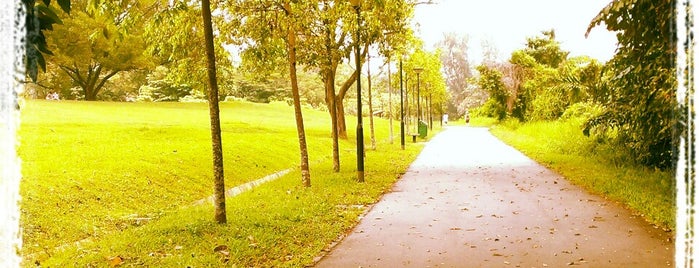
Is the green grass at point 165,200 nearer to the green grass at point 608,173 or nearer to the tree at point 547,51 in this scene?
the green grass at point 608,173

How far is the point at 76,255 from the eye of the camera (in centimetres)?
697

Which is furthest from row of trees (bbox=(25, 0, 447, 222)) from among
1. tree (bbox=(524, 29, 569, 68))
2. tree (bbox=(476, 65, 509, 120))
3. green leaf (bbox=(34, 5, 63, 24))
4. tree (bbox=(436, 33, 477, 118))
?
tree (bbox=(436, 33, 477, 118))

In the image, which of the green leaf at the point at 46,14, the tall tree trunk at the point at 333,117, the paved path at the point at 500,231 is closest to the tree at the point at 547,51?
the tall tree trunk at the point at 333,117

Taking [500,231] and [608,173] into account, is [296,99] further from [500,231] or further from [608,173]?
[608,173]

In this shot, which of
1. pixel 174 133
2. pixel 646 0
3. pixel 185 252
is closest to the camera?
pixel 185 252

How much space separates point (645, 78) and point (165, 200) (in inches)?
381

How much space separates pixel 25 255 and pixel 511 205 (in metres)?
7.42

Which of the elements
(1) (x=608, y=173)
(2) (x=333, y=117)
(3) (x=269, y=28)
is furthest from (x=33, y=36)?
(2) (x=333, y=117)

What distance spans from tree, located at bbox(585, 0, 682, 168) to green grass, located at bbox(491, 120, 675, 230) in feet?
2.18

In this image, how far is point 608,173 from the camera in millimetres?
13781

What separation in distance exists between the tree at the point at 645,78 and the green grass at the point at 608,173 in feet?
2.18

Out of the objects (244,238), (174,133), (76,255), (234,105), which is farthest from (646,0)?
(234,105)

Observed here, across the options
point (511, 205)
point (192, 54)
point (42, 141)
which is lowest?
point (511, 205)

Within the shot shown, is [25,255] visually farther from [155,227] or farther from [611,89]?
[611,89]
